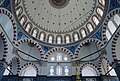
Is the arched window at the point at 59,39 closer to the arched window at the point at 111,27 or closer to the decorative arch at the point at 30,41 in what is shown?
the decorative arch at the point at 30,41

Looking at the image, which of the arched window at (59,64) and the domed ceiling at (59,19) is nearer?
the arched window at (59,64)

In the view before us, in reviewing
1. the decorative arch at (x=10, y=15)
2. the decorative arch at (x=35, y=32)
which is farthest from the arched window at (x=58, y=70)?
the decorative arch at (x=10, y=15)

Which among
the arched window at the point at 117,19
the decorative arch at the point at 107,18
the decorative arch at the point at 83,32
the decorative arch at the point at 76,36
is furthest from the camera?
the decorative arch at the point at 76,36

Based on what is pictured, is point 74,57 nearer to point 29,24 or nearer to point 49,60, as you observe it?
point 49,60

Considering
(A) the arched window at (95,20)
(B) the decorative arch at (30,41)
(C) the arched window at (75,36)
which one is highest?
(A) the arched window at (95,20)

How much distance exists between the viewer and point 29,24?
15203mm

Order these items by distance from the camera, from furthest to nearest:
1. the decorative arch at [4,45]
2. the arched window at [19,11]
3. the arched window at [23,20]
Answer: the arched window at [23,20] → the arched window at [19,11] → the decorative arch at [4,45]

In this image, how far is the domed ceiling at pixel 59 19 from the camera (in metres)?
14.8

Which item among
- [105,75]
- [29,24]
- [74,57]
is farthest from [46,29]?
[105,75]

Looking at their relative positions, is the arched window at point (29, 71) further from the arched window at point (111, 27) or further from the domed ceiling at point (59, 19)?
the arched window at point (111, 27)

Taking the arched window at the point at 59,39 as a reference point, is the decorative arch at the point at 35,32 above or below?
above

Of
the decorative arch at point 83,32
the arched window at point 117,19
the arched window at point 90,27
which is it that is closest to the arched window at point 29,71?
the decorative arch at point 83,32

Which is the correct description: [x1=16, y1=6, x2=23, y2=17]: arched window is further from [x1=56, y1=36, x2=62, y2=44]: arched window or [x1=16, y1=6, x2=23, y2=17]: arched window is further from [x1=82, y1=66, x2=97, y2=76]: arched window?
[x1=82, y1=66, x2=97, y2=76]: arched window

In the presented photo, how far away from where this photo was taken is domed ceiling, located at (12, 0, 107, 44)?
14.8m
